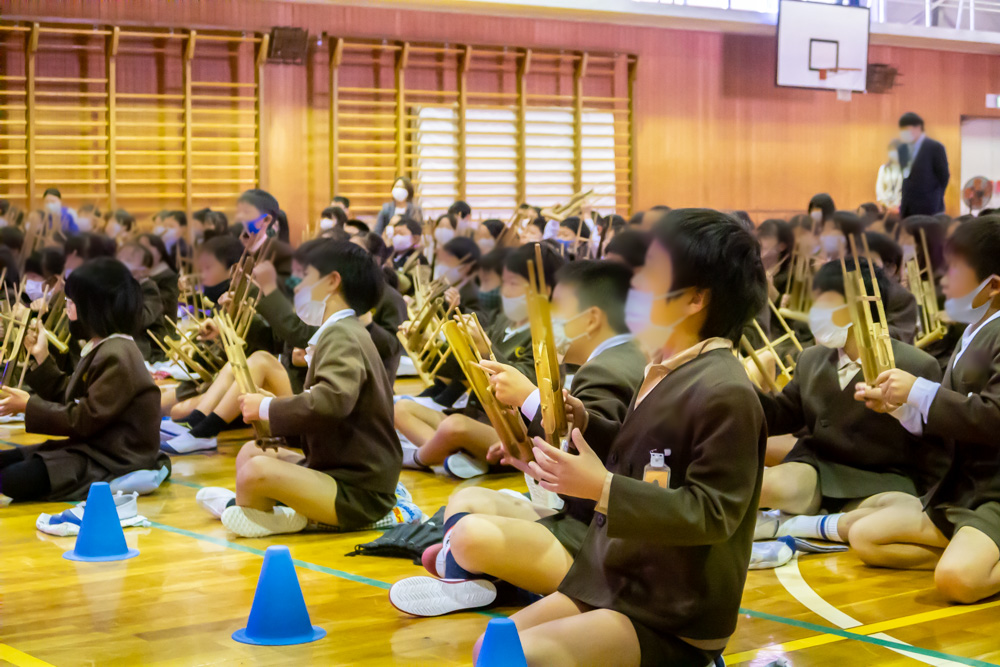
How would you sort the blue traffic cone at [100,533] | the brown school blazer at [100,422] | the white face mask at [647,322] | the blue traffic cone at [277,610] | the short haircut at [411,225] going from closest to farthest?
the white face mask at [647,322]
the blue traffic cone at [277,610]
the blue traffic cone at [100,533]
the brown school blazer at [100,422]
the short haircut at [411,225]

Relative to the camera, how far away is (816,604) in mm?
2852

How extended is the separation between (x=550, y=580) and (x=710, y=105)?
10.8m

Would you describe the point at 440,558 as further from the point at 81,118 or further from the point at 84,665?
the point at 81,118

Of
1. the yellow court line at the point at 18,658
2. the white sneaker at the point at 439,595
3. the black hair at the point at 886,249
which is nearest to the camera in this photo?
the yellow court line at the point at 18,658

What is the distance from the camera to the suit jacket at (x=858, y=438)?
3.44m

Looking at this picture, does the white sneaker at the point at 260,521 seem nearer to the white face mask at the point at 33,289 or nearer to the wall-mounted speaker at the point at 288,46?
the white face mask at the point at 33,289

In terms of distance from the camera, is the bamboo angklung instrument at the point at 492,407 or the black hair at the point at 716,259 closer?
the black hair at the point at 716,259

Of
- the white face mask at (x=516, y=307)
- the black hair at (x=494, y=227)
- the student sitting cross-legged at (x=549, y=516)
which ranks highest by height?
the black hair at (x=494, y=227)

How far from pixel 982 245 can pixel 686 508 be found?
166cm

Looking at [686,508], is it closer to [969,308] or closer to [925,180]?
[969,308]

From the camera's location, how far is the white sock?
3.50 metres

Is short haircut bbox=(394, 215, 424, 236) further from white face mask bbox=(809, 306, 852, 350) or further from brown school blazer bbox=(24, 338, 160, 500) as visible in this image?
white face mask bbox=(809, 306, 852, 350)

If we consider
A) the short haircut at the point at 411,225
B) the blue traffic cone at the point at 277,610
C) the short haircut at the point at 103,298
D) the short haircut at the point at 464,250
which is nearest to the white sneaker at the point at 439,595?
the blue traffic cone at the point at 277,610

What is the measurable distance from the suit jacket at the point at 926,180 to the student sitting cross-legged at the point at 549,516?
5.13 metres
